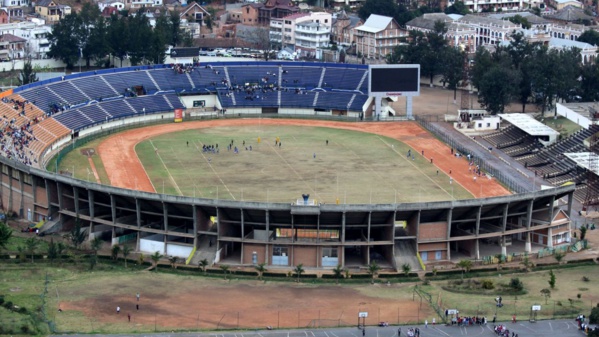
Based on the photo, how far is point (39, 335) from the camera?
99.8 m

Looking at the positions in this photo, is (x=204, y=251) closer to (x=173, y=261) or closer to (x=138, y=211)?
(x=173, y=261)

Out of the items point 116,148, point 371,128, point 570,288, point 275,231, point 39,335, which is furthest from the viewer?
point 371,128

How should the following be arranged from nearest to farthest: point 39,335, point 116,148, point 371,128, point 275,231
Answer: point 39,335
point 275,231
point 116,148
point 371,128

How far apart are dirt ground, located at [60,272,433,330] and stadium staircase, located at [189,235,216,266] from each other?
16.2 feet

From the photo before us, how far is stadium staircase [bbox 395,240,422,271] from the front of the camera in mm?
120312

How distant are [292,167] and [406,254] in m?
33.7

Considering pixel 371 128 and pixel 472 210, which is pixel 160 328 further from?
pixel 371 128

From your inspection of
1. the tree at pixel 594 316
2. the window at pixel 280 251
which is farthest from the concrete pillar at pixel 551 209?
the window at pixel 280 251

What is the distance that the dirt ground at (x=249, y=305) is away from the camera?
105500mm

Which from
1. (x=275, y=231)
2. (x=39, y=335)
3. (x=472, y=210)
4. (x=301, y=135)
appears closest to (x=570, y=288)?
(x=472, y=210)

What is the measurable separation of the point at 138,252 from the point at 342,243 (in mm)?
18129

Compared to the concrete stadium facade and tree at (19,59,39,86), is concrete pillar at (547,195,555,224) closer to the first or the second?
the concrete stadium facade

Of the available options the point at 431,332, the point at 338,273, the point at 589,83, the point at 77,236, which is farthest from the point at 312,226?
the point at 589,83

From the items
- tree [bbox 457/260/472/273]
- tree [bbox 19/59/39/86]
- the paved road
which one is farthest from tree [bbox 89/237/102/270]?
tree [bbox 19/59/39/86]
